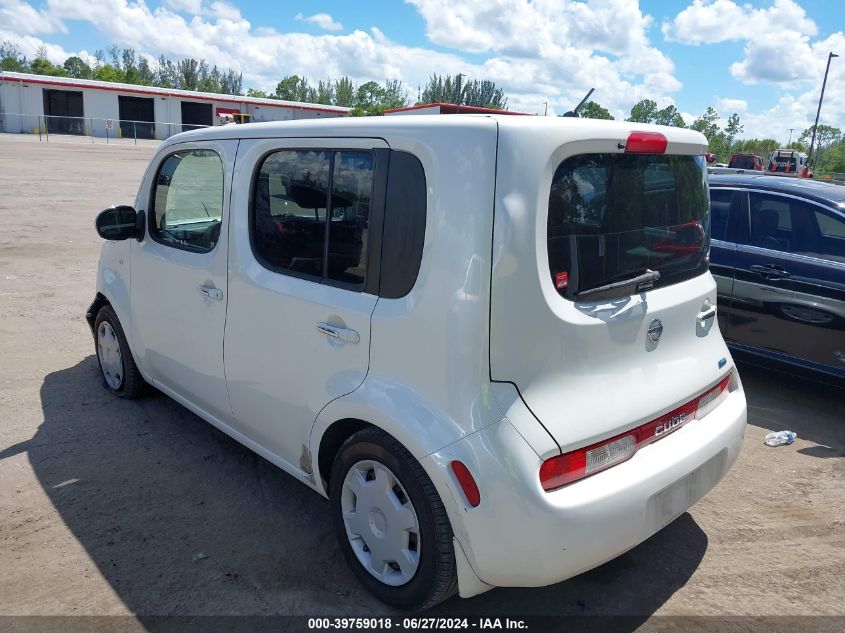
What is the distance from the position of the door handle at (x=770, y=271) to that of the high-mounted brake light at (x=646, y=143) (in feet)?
9.71

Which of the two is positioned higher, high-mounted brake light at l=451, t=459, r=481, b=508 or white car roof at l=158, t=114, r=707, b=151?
white car roof at l=158, t=114, r=707, b=151

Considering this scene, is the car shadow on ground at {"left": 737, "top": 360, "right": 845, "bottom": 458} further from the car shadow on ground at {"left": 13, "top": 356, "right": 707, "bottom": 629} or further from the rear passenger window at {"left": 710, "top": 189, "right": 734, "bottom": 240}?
the car shadow on ground at {"left": 13, "top": 356, "right": 707, "bottom": 629}

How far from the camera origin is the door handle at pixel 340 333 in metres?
2.65

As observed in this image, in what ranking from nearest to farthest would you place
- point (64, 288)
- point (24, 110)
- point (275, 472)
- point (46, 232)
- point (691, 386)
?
point (691, 386) < point (275, 472) < point (64, 288) < point (46, 232) < point (24, 110)

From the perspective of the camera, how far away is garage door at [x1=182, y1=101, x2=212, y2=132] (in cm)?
5647

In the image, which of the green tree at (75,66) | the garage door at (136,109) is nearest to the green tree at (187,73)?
the green tree at (75,66)

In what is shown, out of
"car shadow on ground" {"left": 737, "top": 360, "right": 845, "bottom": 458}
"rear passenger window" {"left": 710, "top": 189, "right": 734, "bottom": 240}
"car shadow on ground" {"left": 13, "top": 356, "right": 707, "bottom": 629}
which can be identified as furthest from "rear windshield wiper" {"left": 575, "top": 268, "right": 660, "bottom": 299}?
"rear passenger window" {"left": 710, "top": 189, "right": 734, "bottom": 240}

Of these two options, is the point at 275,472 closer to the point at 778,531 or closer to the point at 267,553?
the point at 267,553

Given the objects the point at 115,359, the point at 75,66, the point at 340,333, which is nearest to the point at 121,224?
the point at 115,359

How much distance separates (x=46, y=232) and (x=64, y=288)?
159 inches

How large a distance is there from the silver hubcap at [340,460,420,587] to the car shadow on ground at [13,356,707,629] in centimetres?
19

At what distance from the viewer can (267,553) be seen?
3.14 metres

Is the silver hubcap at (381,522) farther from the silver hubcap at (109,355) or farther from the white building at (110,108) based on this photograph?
the white building at (110,108)

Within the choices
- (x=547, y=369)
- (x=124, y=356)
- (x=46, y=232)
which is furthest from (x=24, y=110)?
(x=547, y=369)
